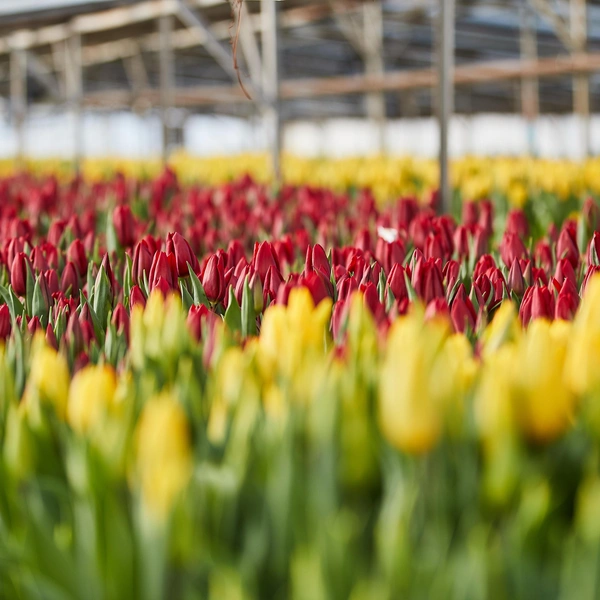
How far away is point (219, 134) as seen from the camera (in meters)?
34.4

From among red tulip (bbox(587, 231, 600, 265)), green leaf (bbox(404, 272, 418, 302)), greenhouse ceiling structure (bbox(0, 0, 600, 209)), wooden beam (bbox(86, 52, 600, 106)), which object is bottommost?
green leaf (bbox(404, 272, 418, 302))

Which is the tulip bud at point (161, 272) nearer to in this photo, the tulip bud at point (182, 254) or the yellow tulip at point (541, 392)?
the tulip bud at point (182, 254)

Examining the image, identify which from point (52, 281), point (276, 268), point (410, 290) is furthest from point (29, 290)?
point (410, 290)

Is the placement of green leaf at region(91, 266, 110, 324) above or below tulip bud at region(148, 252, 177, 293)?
below

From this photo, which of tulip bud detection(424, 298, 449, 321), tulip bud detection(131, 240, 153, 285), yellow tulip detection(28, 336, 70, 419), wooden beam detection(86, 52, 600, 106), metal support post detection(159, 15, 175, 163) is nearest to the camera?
yellow tulip detection(28, 336, 70, 419)

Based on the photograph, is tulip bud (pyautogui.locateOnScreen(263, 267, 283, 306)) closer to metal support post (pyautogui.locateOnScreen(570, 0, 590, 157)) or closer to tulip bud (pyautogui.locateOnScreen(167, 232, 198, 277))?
tulip bud (pyautogui.locateOnScreen(167, 232, 198, 277))

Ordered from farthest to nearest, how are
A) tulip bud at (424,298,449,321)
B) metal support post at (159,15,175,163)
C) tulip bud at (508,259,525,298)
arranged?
metal support post at (159,15,175,163)
tulip bud at (508,259,525,298)
tulip bud at (424,298,449,321)

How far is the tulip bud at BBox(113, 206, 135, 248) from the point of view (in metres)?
2.38

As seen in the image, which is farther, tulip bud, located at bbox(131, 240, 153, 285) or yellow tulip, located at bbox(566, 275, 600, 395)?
tulip bud, located at bbox(131, 240, 153, 285)

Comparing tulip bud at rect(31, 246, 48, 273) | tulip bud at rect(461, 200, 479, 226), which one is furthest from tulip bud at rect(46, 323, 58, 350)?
tulip bud at rect(461, 200, 479, 226)

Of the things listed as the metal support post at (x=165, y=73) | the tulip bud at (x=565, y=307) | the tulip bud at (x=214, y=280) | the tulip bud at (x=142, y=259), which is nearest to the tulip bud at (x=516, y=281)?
the tulip bud at (x=565, y=307)

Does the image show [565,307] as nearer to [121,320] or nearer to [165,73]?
[121,320]

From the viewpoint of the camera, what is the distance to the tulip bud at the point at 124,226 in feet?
7.82

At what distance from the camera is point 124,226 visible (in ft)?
7.87
